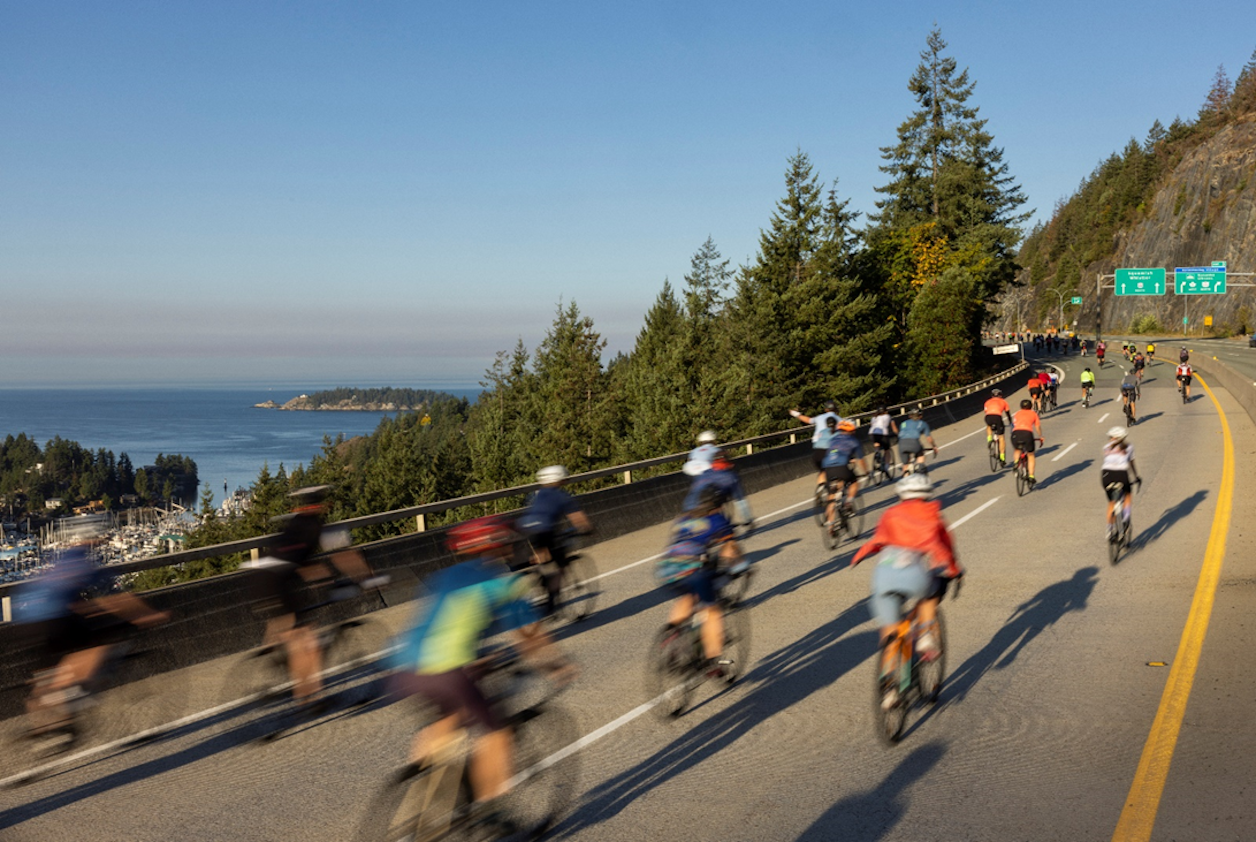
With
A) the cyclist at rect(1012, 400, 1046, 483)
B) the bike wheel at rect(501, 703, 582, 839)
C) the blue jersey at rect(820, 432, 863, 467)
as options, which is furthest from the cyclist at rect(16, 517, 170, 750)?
the cyclist at rect(1012, 400, 1046, 483)

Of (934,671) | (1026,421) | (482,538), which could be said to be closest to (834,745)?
(934,671)

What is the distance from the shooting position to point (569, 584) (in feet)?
36.8

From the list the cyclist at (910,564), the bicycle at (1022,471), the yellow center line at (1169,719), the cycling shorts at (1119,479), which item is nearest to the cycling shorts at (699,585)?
the cyclist at (910,564)

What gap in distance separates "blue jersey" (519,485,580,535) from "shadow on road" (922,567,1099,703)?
4082 millimetres

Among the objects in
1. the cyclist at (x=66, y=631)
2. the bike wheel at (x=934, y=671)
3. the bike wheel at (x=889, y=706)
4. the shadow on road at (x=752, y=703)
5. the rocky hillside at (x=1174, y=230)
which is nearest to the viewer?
the shadow on road at (x=752, y=703)

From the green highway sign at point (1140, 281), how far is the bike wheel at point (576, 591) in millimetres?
91204

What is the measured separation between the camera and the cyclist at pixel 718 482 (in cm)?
834

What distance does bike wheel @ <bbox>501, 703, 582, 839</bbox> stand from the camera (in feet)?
17.5

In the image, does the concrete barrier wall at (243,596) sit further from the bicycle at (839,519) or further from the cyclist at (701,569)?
the cyclist at (701,569)

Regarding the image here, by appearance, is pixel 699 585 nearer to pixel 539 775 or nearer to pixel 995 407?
pixel 539 775

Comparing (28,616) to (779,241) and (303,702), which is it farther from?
(779,241)

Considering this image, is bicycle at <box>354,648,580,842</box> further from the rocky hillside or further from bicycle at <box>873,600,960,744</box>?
the rocky hillside

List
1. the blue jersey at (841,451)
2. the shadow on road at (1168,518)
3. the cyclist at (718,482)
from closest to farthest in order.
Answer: the cyclist at (718,482) < the shadow on road at (1168,518) < the blue jersey at (841,451)

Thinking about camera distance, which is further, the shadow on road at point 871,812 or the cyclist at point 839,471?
the cyclist at point 839,471
